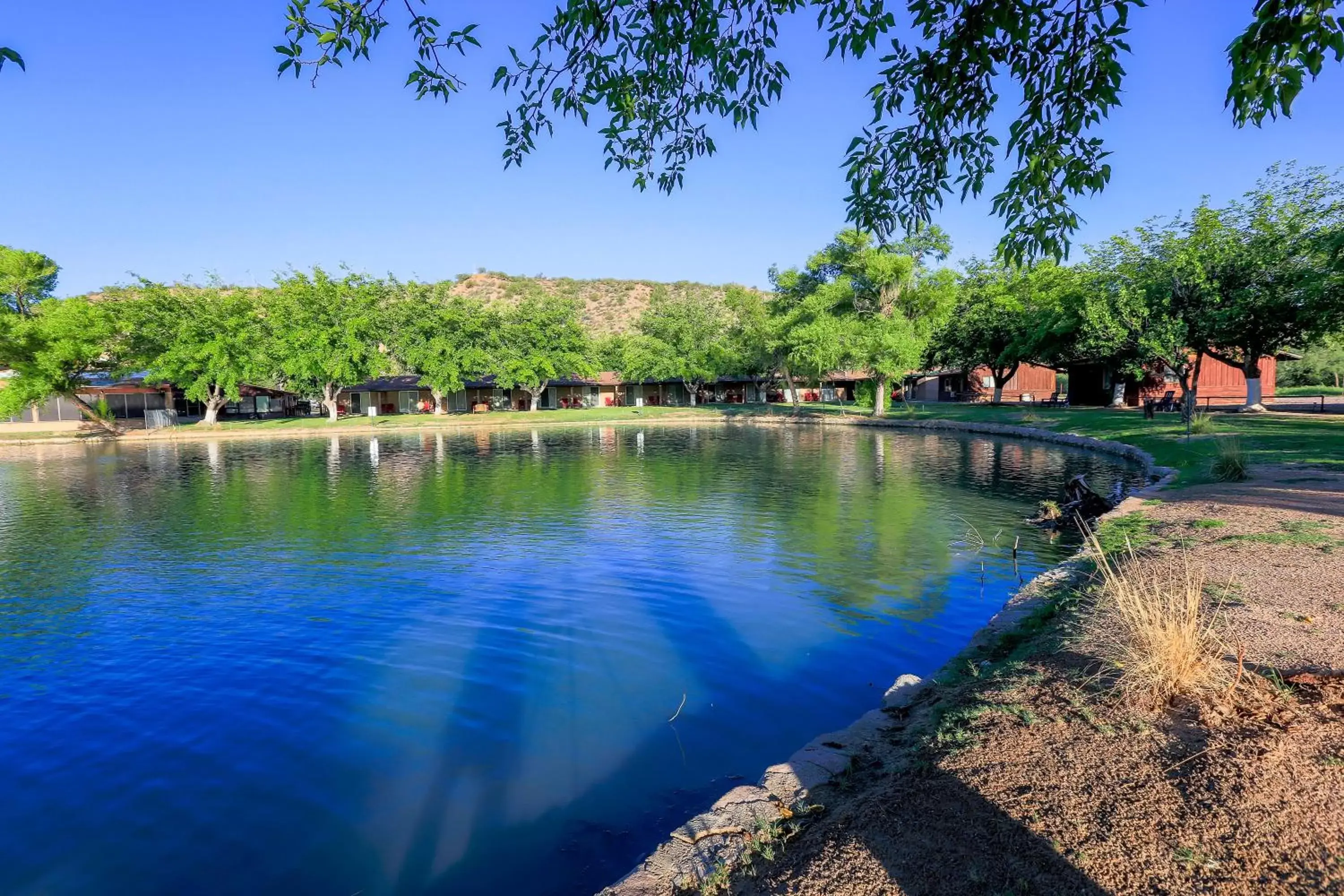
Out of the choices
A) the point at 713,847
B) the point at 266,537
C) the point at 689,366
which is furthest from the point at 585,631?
the point at 689,366

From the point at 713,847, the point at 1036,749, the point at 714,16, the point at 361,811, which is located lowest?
the point at 361,811

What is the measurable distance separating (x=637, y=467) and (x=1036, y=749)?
2396 cm

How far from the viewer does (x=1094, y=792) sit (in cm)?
409

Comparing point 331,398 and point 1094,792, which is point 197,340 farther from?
point 1094,792

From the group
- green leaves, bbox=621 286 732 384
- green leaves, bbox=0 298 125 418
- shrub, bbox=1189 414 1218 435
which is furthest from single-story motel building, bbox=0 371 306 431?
shrub, bbox=1189 414 1218 435

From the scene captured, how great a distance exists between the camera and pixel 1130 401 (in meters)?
48.1

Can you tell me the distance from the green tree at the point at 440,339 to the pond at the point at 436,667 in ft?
136

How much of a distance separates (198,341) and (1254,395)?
66.9 meters

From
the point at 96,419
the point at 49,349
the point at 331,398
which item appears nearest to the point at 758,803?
the point at 49,349

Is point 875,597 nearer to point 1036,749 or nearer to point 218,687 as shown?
point 1036,749

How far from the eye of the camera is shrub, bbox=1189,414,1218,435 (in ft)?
87.6

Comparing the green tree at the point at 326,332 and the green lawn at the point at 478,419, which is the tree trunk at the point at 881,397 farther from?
the green tree at the point at 326,332

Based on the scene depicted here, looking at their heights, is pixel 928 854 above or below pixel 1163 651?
below


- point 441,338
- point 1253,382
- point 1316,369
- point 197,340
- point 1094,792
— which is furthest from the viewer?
point 1316,369
